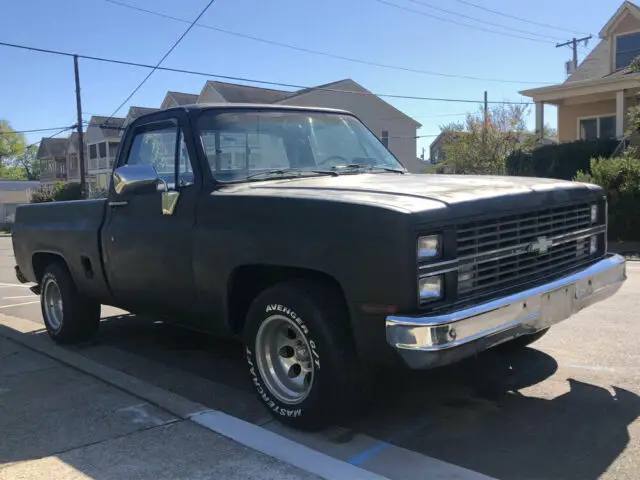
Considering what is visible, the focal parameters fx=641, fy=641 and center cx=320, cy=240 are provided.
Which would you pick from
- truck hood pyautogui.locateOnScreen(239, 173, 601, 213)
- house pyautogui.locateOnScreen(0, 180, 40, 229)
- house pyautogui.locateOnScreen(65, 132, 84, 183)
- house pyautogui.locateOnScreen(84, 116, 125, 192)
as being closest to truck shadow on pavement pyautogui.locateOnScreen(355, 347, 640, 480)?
truck hood pyautogui.locateOnScreen(239, 173, 601, 213)

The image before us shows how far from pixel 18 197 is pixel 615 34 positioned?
54264 mm

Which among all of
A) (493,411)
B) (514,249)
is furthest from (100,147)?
(514,249)

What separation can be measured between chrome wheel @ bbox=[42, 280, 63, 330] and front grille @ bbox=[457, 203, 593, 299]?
14.4ft

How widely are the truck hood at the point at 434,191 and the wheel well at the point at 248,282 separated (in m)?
0.46

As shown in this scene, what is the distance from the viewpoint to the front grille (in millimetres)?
3404

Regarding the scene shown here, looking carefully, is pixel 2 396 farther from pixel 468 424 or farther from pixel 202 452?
pixel 468 424

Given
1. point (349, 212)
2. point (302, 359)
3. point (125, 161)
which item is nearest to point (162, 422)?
point (302, 359)

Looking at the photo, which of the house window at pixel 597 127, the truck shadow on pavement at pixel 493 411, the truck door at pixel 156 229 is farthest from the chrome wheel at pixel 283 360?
the house window at pixel 597 127

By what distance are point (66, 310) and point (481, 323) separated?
4267 mm

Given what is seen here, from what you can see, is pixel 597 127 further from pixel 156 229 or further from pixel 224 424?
pixel 224 424

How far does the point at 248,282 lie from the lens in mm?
4137

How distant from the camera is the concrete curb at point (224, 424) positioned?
328cm

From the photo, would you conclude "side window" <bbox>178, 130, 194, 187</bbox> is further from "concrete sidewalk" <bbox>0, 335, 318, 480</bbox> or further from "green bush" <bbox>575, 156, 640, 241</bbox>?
"green bush" <bbox>575, 156, 640, 241</bbox>

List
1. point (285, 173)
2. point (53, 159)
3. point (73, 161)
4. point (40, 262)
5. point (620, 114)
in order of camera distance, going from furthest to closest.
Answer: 1. point (53, 159)
2. point (73, 161)
3. point (620, 114)
4. point (40, 262)
5. point (285, 173)
